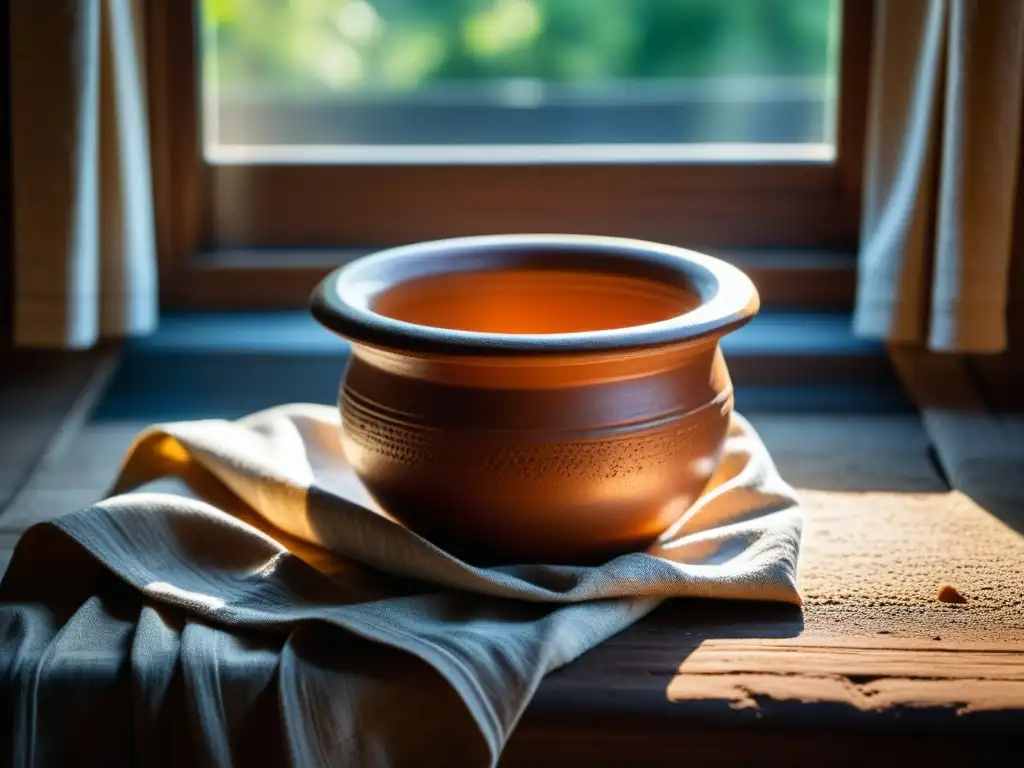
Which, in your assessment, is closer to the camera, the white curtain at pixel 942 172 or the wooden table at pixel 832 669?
the wooden table at pixel 832 669

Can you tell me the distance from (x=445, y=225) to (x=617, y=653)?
2.76 feet

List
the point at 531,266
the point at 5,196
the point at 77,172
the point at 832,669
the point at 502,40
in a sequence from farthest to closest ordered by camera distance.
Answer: the point at 502,40 < the point at 5,196 < the point at 77,172 < the point at 531,266 < the point at 832,669

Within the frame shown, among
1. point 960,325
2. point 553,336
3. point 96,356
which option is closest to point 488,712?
point 553,336

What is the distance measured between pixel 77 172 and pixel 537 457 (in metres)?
0.68

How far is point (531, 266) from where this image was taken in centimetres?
121

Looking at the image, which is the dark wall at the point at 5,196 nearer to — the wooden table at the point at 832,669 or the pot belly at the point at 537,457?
the wooden table at the point at 832,669

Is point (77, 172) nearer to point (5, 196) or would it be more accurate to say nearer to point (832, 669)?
point (5, 196)

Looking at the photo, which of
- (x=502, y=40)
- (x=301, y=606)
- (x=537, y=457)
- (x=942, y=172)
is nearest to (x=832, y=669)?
(x=537, y=457)

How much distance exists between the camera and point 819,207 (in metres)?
1.67

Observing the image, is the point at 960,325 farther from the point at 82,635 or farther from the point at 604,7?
the point at 82,635

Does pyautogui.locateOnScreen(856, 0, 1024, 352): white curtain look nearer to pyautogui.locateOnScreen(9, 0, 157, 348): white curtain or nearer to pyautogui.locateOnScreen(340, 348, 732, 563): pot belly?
pyautogui.locateOnScreen(340, 348, 732, 563): pot belly

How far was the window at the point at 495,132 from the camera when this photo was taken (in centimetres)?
167

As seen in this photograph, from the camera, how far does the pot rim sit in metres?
0.94

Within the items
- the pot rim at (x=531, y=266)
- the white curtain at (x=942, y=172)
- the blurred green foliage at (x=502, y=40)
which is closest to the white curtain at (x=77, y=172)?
the blurred green foliage at (x=502, y=40)
